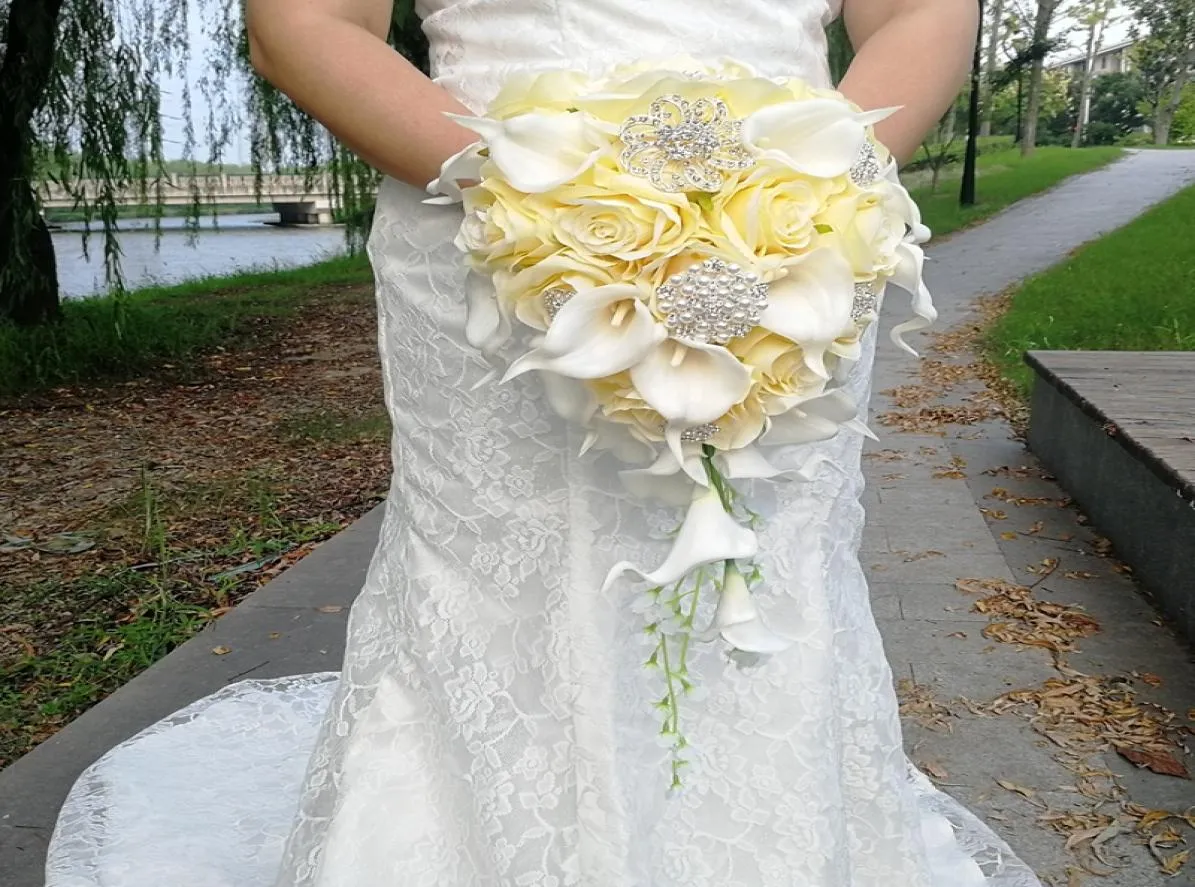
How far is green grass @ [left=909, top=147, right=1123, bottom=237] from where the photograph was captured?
685 inches

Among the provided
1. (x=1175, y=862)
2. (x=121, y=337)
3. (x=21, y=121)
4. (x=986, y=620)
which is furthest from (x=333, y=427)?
(x=1175, y=862)

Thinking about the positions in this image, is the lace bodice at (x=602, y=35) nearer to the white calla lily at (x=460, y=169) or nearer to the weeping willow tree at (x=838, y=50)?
the white calla lily at (x=460, y=169)

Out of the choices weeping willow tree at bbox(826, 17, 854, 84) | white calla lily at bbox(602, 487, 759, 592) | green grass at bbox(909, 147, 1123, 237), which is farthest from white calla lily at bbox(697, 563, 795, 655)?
green grass at bbox(909, 147, 1123, 237)

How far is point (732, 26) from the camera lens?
4.12ft

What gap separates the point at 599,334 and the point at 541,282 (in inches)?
2.9

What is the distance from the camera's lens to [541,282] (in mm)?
965

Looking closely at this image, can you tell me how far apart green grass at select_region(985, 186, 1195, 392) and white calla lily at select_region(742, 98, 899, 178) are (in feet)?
18.8

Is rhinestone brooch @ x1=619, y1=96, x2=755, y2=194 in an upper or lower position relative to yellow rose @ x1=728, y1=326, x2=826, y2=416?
upper

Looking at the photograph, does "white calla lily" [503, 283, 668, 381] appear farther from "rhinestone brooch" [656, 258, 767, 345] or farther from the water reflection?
the water reflection

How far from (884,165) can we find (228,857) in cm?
163

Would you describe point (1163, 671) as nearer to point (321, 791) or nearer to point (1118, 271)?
point (321, 791)

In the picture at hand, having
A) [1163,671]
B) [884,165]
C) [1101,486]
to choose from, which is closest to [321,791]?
[884,165]

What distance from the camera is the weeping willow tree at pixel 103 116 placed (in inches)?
236

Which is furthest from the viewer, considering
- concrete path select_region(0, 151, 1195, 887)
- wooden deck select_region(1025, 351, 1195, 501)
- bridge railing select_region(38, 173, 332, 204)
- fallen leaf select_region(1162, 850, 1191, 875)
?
bridge railing select_region(38, 173, 332, 204)
